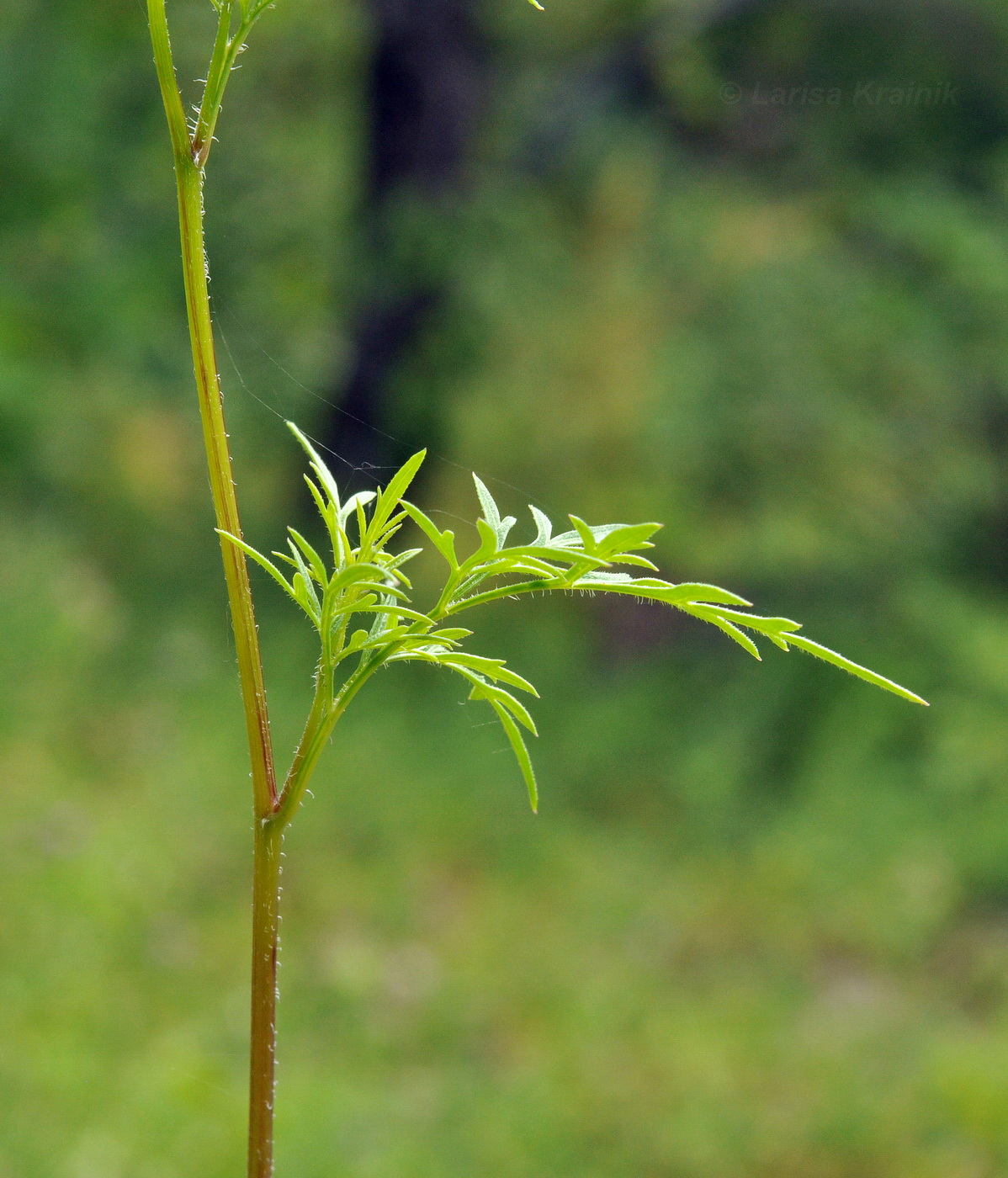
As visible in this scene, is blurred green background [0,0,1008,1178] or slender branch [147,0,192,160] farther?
blurred green background [0,0,1008,1178]

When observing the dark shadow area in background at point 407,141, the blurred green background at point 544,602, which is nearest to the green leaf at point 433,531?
the blurred green background at point 544,602

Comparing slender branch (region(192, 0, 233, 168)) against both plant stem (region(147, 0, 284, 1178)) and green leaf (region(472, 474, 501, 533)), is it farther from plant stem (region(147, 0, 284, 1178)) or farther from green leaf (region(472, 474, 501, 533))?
green leaf (region(472, 474, 501, 533))

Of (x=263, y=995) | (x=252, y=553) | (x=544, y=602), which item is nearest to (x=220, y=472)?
(x=252, y=553)

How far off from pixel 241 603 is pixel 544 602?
13.6 ft

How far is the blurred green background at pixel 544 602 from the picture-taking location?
7.46 ft

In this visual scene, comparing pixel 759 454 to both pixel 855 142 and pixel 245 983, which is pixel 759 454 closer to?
pixel 855 142

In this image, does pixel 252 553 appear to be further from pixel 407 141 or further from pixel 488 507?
pixel 407 141

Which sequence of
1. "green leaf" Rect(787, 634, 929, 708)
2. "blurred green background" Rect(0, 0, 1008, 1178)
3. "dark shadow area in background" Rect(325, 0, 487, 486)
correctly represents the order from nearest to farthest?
"green leaf" Rect(787, 634, 929, 708) < "blurred green background" Rect(0, 0, 1008, 1178) < "dark shadow area in background" Rect(325, 0, 487, 486)

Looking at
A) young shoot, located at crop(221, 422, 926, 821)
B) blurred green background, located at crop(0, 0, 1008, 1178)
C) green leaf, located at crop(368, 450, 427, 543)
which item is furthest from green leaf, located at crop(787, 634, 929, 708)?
blurred green background, located at crop(0, 0, 1008, 1178)

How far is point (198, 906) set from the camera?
2664 millimetres

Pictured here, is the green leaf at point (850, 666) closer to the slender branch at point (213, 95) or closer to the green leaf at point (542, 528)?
the green leaf at point (542, 528)

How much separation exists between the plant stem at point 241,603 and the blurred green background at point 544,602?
1.61 m

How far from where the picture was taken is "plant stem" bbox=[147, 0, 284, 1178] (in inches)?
10.8

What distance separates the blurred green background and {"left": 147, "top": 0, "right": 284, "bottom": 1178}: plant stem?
161 cm
